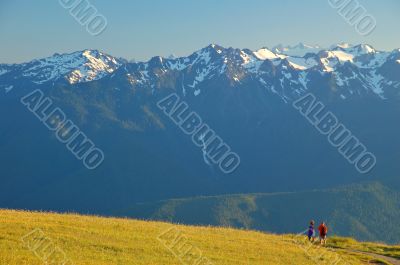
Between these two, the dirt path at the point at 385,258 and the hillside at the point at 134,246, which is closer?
the hillside at the point at 134,246

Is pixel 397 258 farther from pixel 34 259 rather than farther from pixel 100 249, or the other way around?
pixel 34 259

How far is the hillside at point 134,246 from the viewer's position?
1346 inches

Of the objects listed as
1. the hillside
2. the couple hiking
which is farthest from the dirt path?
the couple hiking

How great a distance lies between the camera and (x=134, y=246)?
3934 centimetres

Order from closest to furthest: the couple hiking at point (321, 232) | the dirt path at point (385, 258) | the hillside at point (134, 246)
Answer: the hillside at point (134, 246)
the dirt path at point (385, 258)
the couple hiking at point (321, 232)

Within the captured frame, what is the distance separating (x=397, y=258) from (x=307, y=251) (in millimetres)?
9698

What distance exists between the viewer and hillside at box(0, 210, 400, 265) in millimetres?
34188

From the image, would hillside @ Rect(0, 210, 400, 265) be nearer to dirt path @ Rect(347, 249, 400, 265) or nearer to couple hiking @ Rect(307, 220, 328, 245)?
couple hiking @ Rect(307, 220, 328, 245)

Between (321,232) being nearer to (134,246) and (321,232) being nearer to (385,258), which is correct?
(385,258)

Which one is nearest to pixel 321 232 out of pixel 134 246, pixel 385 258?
pixel 385 258

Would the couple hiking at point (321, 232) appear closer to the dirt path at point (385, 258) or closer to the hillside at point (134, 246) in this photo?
the hillside at point (134, 246)

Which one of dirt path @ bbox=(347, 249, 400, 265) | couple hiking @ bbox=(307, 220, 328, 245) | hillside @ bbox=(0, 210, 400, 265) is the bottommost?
hillside @ bbox=(0, 210, 400, 265)

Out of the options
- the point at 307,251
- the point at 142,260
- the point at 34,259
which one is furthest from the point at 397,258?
the point at 34,259

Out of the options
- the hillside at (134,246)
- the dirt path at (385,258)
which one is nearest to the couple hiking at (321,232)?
the hillside at (134,246)
